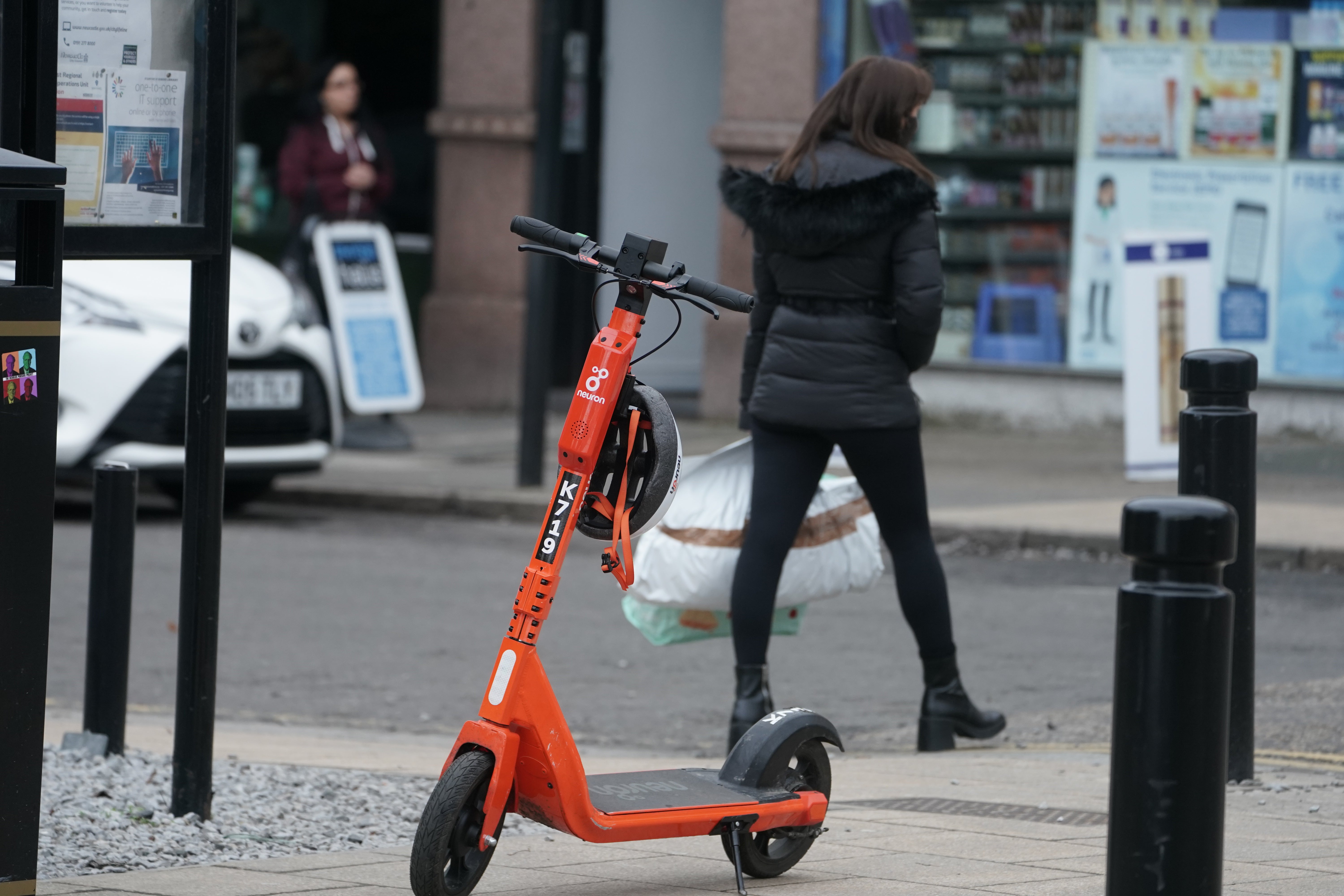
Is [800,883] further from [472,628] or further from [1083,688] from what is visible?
[472,628]

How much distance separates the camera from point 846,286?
18.7ft

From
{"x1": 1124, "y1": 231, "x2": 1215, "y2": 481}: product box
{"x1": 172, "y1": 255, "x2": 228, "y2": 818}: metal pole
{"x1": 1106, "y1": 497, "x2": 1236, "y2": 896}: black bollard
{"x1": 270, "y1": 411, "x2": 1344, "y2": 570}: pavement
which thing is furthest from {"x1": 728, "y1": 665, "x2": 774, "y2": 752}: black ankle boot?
{"x1": 1124, "y1": 231, "x2": 1215, "y2": 481}: product box

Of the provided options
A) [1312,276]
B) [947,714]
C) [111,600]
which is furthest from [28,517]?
[1312,276]

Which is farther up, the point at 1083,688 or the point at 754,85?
the point at 754,85

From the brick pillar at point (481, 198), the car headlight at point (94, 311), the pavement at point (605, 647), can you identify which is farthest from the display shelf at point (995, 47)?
the car headlight at point (94, 311)

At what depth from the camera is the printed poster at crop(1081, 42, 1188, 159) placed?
532 inches

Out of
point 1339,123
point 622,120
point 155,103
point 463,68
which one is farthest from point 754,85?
point 155,103

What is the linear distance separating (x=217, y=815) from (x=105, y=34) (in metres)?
1.72

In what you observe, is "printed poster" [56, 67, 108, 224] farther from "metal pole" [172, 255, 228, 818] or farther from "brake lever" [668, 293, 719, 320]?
"brake lever" [668, 293, 719, 320]

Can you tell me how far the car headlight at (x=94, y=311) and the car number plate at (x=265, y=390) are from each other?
0.57 metres

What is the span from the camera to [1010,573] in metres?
9.52

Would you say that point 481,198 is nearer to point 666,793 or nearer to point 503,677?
point 666,793

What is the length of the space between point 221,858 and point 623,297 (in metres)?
1.46

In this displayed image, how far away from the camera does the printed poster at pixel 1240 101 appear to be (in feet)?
43.4
